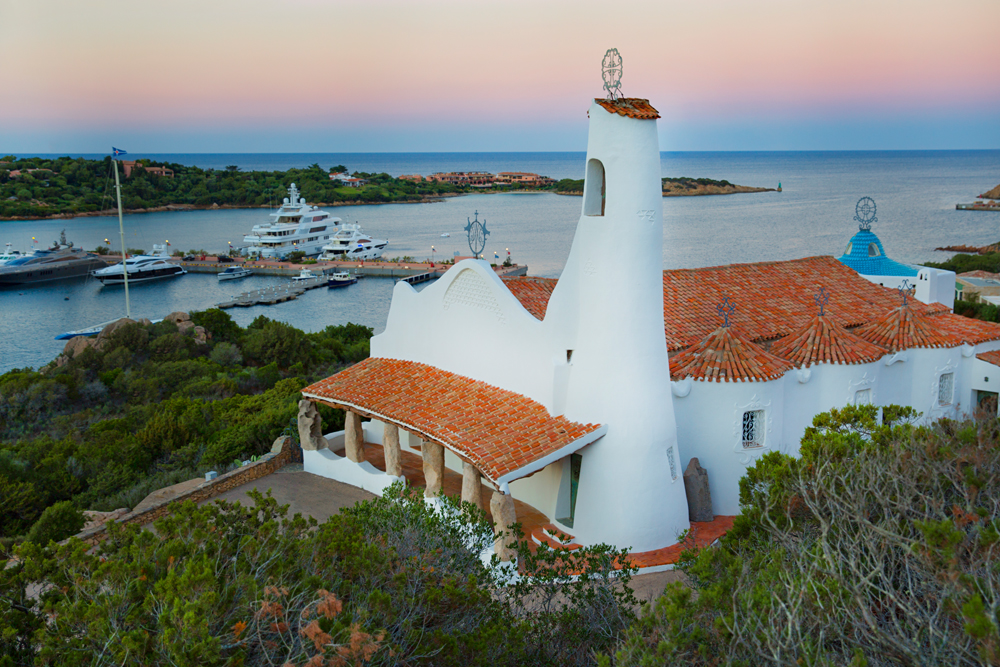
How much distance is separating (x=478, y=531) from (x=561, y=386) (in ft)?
15.1

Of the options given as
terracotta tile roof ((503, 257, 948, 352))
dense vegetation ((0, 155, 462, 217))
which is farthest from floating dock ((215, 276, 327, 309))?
terracotta tile roof ((503, 257, 948, 352))

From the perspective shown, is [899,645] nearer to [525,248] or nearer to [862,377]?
[862,377]

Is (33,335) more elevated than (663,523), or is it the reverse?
(663,523)

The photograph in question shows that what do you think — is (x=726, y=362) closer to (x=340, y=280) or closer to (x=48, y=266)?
(x=340, y=280)

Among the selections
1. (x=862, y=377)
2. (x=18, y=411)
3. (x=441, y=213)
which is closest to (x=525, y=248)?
(x=441, y=213)

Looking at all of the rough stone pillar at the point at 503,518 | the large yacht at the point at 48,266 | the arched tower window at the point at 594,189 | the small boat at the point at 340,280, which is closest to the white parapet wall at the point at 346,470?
the rough stone pillar at the point at 503,518

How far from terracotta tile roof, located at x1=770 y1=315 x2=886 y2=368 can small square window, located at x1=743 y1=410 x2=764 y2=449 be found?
1.62m

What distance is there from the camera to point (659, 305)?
1497 centimetres

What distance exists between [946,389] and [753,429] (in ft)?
20.7

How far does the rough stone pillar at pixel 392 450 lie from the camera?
1723cm

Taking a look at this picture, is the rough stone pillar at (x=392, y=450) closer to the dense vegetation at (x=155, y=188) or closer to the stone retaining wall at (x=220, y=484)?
Result: the stone retaining wall at (x=220, y=484)

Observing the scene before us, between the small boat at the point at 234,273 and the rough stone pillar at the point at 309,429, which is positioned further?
the small boat at the point at 234,273

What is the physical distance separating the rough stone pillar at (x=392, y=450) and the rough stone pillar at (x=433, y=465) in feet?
4.96

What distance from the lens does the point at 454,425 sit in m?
15.1
